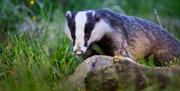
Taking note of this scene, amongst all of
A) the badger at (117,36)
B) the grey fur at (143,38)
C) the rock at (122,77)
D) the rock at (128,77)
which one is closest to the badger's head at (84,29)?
the badger at (117,36)

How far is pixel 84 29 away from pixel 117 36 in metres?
0.57

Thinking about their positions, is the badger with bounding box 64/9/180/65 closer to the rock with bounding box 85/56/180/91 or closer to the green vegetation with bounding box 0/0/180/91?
the green vegetation with bounding box 0/0/180/91

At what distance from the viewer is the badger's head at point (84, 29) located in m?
6.07

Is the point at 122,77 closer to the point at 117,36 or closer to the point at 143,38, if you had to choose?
the point at 117,36

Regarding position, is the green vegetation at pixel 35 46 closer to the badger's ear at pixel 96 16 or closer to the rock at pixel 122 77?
the rock at pixel 122 77

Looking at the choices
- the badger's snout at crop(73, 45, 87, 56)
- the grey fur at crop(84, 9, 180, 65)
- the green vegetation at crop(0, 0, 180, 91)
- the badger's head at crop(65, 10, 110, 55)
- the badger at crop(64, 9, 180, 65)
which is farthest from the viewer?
the grey fur at crop(84, 9, 180, 65)

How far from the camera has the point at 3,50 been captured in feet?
21.4

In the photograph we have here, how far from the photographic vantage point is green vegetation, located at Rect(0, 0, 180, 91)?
5.59 metres

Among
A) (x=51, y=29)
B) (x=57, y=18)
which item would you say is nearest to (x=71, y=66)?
(x=51, y=29)

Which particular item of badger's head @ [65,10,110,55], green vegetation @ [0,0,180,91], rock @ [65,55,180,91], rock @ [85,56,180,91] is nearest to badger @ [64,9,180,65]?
badger's head @ [65,10,110,55]

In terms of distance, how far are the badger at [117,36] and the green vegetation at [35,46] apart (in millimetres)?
304

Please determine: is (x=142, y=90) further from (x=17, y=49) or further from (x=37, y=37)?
(x=37, y=37)

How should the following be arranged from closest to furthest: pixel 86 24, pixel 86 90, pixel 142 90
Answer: pixel 142 90 < pixel 86 90 < pixel 86 24

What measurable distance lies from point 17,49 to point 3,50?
0.21 m
